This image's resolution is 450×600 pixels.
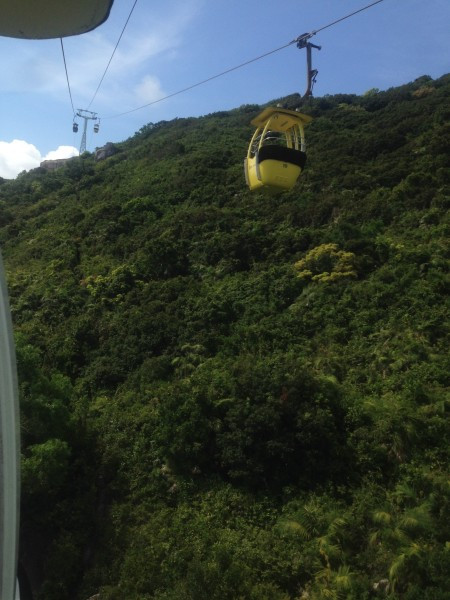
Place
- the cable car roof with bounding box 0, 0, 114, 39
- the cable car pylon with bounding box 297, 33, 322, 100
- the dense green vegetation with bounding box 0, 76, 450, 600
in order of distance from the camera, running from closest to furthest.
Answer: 1. the cable car roof with bounding box 0, 0, 114, 39
2. the cable car pylon with bounding box 297, 33, 322, 100
3. the dense green vegetation with bounding box 0, 76, 450, 600

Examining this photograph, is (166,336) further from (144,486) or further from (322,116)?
(322,116)

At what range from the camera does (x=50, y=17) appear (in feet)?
9.39

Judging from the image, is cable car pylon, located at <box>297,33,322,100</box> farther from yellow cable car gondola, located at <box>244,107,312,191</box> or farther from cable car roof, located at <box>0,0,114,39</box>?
cable car roof, located at <box>0,0,114,39</box>

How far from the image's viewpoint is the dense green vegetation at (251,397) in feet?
28.4

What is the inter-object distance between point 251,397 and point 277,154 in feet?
20.0

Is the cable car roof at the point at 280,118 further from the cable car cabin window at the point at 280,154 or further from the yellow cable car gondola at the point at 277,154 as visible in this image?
the cable car cabin window at the point at 280,154

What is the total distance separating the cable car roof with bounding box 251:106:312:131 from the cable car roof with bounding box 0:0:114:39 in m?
→ 4.24

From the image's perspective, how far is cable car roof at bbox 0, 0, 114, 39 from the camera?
2742mm

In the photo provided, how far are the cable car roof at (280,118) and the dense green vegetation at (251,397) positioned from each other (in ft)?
18.8

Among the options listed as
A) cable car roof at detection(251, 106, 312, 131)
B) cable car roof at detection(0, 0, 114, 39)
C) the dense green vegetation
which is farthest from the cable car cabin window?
the dense green vegetation

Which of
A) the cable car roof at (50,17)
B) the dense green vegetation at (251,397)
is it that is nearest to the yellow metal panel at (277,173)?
the cable car roof at (50,17)

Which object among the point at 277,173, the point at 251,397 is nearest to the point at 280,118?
the point at 277,173

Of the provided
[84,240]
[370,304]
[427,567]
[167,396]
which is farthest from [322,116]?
[427,567]

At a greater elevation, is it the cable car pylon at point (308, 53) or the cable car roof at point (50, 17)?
the cable car pylon at point (308, 53)
